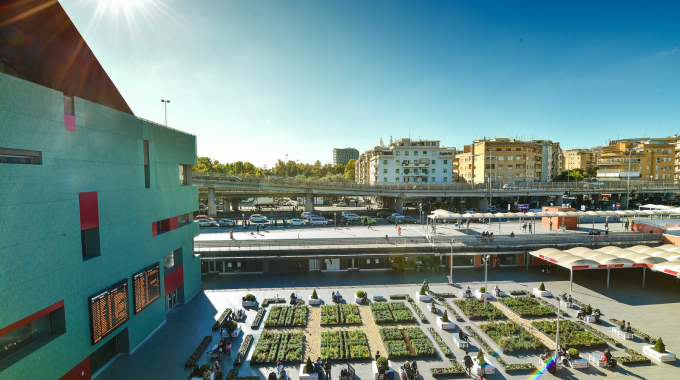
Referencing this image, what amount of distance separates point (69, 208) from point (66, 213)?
264 mm

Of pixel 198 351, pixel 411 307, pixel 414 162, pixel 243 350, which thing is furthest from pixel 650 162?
pixel 198 351

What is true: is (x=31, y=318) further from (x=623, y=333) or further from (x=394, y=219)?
(x=394, y=219)

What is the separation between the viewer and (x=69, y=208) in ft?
42.2

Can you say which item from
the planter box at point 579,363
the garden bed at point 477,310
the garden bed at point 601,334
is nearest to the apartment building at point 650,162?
the garden bed at point 601,334

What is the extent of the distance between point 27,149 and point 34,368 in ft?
26.2

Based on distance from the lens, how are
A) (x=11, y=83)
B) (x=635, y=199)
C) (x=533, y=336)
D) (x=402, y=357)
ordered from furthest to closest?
(x=635, y=199), (x=533, y=336), (x=402, y=357), (x=11, y=83)

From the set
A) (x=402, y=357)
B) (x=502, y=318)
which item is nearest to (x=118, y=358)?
(x=402, y=357)

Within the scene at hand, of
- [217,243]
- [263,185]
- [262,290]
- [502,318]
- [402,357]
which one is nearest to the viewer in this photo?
[402,357]

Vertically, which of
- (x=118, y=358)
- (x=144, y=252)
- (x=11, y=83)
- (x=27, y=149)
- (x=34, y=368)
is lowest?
(x=118, y=358)

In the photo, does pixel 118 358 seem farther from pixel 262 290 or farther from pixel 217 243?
pixel 217 243

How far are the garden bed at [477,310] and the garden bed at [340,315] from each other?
25.0 ft

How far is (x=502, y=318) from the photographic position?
20641 mm

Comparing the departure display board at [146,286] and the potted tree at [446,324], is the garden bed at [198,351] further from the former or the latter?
the potted tree at [446,324]

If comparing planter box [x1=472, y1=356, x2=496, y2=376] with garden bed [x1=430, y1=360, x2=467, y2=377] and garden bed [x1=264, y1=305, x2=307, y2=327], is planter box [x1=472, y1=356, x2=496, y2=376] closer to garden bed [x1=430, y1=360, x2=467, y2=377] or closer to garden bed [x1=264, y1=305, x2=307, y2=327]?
garden bed [x1=430, y1=360, x2=467, y2=377]
